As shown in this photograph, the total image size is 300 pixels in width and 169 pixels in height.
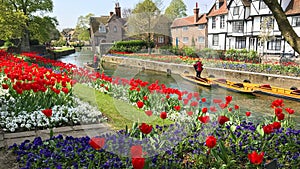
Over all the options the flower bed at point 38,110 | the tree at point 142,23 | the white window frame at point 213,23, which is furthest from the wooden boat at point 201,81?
the white window frame at point 213,23

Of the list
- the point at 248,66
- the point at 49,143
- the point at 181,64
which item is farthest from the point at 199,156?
the point at 181,64

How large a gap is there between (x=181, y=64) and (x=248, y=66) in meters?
6.49

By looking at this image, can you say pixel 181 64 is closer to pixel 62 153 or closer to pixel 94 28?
pixel 94 28

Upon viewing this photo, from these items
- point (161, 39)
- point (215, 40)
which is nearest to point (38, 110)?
point (161, 39)

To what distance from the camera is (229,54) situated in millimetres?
24438

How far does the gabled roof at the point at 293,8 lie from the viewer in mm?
25781

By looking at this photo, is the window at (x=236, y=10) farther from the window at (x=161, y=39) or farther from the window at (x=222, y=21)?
the window at (x=161, y=39)

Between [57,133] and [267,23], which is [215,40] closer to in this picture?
[267,23]

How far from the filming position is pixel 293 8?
26.2 m

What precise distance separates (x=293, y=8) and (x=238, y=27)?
7.06 metres

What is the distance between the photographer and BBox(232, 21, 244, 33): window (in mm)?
31844

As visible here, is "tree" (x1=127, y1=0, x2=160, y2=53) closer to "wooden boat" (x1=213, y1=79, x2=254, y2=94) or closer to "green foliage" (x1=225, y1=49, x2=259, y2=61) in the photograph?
"wooden boat" (x1=213, y1=79, x2=254, y2=94)

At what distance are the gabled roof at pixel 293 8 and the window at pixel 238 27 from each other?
5922 millimetres

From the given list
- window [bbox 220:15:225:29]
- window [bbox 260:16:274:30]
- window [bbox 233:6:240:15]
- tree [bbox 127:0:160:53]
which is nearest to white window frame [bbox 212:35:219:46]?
window [bbox 220:15:225:29]
